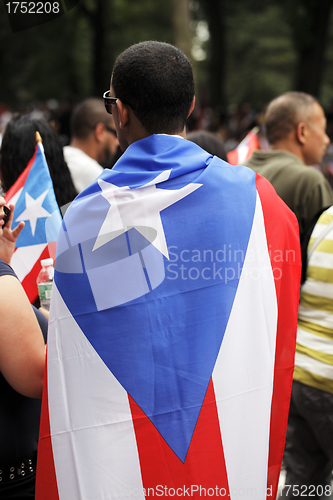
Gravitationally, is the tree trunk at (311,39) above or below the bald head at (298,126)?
below

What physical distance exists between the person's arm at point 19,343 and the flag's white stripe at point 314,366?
141 centimetres

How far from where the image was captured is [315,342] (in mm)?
2689

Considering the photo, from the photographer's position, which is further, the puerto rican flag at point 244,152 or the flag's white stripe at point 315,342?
the puerto rican flag at point 244,152

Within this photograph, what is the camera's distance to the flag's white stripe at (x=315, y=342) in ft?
8.67

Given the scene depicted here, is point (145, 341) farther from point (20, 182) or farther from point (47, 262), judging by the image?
point (20, 182)

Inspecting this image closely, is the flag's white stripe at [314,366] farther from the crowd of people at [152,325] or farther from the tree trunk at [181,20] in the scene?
→ the tree trunk at [181,20]

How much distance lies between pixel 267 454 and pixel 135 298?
73 cm

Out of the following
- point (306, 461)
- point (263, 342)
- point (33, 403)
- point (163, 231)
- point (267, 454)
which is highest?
point (163, 231)

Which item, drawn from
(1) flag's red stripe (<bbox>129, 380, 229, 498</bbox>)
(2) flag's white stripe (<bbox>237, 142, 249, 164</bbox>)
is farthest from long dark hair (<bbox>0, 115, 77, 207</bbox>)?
(2) flag's white stripe (<bbox>237, 142, 249, 164</bbox>)

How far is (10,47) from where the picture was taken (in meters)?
28.8

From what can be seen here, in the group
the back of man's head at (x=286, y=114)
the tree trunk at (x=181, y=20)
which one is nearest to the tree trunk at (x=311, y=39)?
the tree trunk at (x=181, y=20)

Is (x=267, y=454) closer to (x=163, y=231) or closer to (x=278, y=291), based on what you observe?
(x=278, y=291)

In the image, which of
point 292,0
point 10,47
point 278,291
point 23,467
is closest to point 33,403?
point 23,467

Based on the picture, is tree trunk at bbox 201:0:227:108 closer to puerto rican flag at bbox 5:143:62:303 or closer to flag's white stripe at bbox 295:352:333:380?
puerto rican flag at bbox 5:143:62:303
